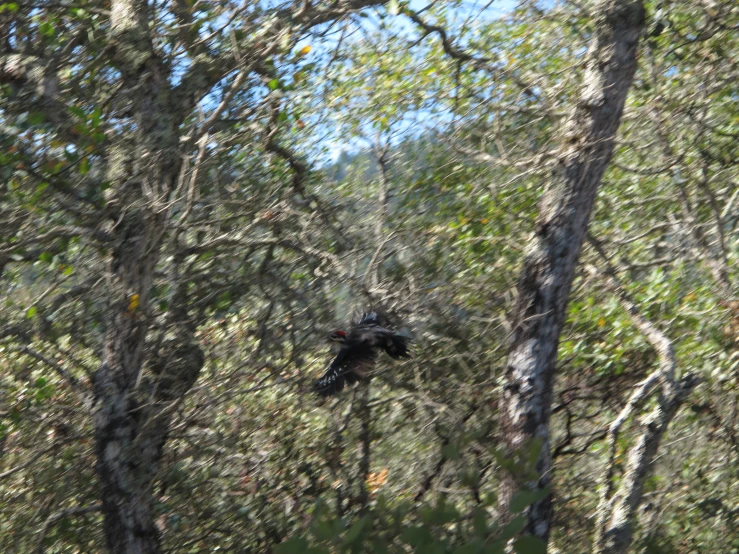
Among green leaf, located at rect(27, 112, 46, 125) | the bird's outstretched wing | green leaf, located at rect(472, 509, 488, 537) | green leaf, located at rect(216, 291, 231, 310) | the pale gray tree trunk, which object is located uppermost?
green leaf, located at rect(27, 112, 46, 125)

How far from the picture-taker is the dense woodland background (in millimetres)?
4836

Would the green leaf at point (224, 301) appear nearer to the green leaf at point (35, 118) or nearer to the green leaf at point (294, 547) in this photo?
the green leaf at point (35, 118)

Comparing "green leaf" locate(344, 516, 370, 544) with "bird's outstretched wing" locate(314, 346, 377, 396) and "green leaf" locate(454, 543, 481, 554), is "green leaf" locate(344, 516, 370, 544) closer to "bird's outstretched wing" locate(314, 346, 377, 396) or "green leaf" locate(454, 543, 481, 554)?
"green leaf" locate(454, 543, 481, 554)

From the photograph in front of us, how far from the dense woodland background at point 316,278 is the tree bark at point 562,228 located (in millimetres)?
51

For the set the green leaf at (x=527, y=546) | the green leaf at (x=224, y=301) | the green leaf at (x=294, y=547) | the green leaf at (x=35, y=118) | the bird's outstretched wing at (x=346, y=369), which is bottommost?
the green leaf at (x=527, y=546)

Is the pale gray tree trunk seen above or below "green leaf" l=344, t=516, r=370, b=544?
above

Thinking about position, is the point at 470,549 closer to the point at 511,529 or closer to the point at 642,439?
the point at 511,529

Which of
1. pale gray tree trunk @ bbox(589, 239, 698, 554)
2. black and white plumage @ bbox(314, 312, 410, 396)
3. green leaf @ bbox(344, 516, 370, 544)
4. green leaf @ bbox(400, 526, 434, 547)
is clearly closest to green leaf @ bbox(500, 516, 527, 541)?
green leaf @ bbox(400, 526, 434, 547)

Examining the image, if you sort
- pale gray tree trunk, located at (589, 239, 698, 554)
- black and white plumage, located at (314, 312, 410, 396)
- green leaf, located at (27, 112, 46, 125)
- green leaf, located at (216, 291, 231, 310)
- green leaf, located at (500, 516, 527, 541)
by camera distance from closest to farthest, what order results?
green leaf, located at (500, 516, 527, 541)
green leaf, located at (27, 112, 46, 125)
black and white plumage, located at (314, 312, 410, 396)
green leaf, located at (216, 291, 231, 310)
pale gray tree trunk, located at (589, 239, 698, 554)

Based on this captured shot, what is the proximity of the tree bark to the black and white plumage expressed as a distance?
2.49 ft

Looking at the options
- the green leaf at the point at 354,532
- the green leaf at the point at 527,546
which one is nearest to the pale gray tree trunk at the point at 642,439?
the green leaf at the point at 527,546

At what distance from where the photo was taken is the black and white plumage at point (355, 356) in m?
4.62

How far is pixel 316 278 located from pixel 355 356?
943mm

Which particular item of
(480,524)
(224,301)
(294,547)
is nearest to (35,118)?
(224,301)
